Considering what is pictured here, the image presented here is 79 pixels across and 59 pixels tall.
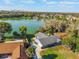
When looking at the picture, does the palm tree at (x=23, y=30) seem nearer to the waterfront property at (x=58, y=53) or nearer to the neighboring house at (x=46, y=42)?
the neighboring house at (x=46, y=42)

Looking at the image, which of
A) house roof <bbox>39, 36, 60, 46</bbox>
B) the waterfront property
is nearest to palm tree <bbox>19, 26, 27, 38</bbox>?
house roof <bbox>39, 36, 60, 46</bbox>

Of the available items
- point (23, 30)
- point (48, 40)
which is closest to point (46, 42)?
point (48, 40)

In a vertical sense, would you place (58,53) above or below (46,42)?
below

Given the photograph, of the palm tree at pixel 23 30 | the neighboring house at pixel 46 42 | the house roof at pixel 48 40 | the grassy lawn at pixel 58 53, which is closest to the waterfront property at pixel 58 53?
the grassy lawn at pixel 58 53

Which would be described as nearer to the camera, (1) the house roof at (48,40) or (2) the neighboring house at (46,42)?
(2) the neighboring house at (46,42)

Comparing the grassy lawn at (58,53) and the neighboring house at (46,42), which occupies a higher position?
the neighboring house at (46,42)

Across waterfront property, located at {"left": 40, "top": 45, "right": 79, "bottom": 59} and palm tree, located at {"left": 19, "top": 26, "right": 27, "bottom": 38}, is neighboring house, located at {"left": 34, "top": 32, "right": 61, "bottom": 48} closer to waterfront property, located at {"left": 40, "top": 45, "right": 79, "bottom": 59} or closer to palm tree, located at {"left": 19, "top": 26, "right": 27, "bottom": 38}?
waterfront property, located at {"left": 40, "top": 45, "right": 79, "bottom": 59}

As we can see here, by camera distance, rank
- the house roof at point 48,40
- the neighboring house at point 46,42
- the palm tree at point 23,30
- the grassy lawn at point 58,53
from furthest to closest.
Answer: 1. the palm tree at point 23,30
2. the house roof at point 48,40
3. the neighboring house at point 46,42
4. the grassy lawn at point 58,53

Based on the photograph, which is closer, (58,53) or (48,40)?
(58,53)

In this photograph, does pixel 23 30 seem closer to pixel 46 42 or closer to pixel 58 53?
pixel 46 42
